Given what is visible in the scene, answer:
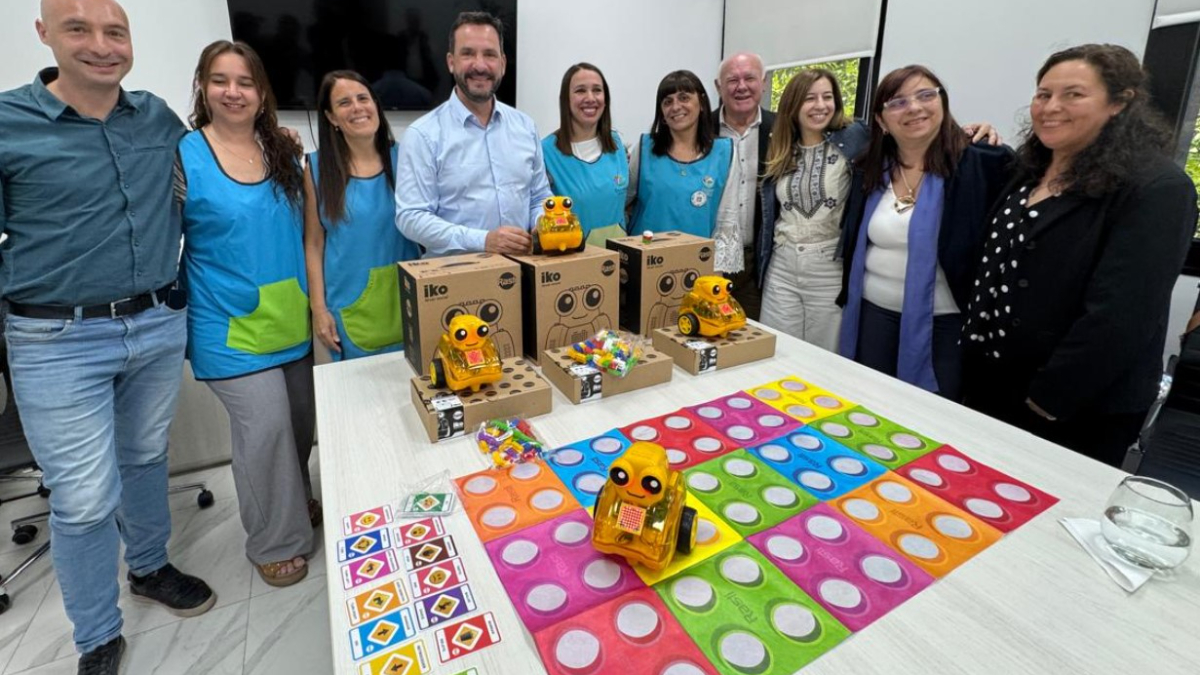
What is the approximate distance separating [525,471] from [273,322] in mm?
1023

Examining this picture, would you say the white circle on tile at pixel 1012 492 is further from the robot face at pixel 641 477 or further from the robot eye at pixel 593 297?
the robot eye at pixel 593 297

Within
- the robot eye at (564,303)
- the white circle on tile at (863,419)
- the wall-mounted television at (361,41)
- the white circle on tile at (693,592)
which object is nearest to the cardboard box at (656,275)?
the robot eye at (564,303)

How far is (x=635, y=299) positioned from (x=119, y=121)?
4.17 feet

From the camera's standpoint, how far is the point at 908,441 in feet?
Answer: 3.75

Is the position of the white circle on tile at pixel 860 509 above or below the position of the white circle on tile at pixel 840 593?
above

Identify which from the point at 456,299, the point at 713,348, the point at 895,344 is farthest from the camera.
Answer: the point at 895,344

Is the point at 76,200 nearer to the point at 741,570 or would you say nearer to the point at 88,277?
the point at 88,277

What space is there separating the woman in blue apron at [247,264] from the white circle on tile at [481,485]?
0.98m

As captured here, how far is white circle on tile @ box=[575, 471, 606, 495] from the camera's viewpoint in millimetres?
984

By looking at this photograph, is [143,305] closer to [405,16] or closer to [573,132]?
[573,132]

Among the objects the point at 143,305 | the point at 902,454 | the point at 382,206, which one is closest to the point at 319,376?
the point at 143,305

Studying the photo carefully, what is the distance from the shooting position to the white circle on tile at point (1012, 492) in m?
0.98

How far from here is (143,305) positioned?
1.41 meters

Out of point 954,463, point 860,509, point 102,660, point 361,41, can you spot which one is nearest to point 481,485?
point 860,509
